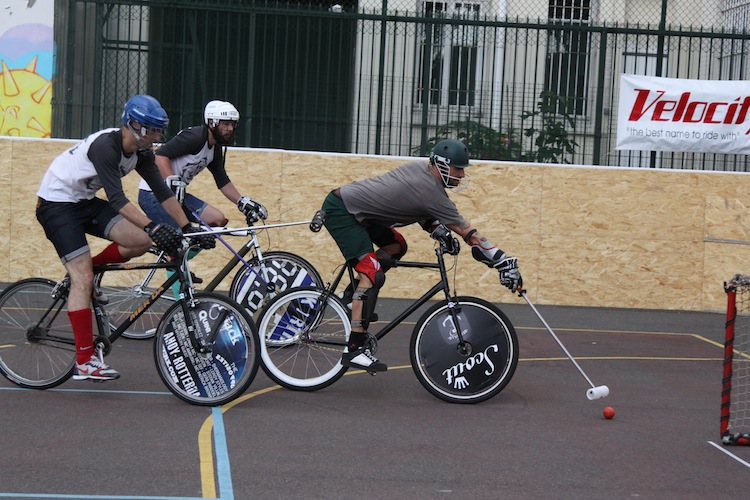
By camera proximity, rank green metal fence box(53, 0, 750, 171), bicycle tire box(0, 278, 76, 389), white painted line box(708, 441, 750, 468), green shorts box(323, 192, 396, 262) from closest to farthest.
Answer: white painted line box(708, 441, 750, 468)
bicycle tire box(0, 278, 76, 389)
green shorts box(323, 192, 396, 262)
green metal fence box(53, 0, 750, 171)

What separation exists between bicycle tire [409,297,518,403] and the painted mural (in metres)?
7.79

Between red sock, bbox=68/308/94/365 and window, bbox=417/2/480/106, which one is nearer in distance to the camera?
red sock, bbox=68/308/94/365

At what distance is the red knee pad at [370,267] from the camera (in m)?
7.73

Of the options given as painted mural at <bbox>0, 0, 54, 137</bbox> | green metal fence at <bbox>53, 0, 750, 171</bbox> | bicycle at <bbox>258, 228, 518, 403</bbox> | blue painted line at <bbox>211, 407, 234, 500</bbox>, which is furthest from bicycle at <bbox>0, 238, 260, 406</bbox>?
painted mural at <bbox>0, 0, 54, 137</bbox>

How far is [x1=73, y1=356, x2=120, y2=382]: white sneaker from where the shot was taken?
726 centimetres

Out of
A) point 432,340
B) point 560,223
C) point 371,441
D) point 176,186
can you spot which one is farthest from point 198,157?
point 560,223

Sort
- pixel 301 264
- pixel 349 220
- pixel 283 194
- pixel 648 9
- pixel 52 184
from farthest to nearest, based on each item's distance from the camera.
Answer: pixel 648 9 → pixel 283 194 → pixel 301 264 → pixel 349 220 → pixel 52 184

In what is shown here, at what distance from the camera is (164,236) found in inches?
279

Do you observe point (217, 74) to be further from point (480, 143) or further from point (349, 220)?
point (349, 220)

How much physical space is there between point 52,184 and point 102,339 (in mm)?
1083

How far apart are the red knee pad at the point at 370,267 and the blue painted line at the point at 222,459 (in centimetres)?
140

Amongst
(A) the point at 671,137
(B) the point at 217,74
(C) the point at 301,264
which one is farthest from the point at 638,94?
(C) the point at 301,264

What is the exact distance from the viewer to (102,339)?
7.46 metres

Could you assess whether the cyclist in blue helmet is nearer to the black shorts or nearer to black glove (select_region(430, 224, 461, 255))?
the black shorts
